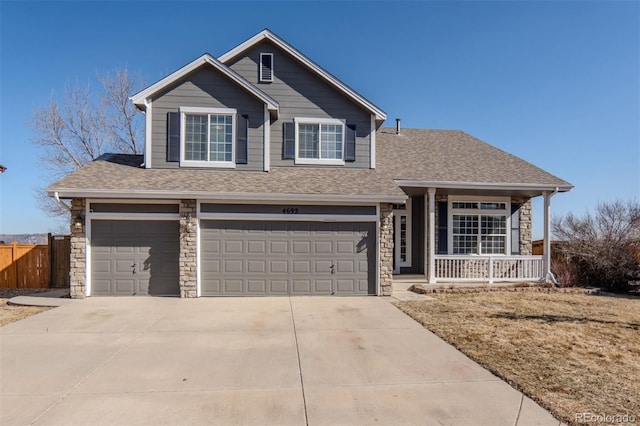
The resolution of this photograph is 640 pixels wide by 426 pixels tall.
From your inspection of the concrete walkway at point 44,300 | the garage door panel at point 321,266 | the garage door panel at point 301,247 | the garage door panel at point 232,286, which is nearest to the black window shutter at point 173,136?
the garage door panel at point 232,286

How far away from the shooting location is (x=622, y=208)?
1280cm

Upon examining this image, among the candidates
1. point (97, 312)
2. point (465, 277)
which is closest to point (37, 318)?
point (97, 312)

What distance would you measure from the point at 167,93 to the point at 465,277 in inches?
447

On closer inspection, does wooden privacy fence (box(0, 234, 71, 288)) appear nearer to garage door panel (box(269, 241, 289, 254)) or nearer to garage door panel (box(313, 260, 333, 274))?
garage door panel (box(269, 241, 289, 254))

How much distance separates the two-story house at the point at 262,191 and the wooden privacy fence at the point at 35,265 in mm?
2920

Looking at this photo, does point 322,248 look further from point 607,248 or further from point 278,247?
point 607,248

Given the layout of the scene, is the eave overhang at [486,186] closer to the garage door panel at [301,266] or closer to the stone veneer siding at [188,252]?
the garage door panel at [301,266]

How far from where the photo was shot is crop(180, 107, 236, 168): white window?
11.0 metres

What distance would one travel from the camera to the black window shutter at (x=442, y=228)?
44.7 ft

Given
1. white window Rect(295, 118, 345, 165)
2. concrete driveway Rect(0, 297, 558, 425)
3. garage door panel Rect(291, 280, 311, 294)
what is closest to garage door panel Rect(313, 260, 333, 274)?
garage door panel Rect(291, 280, 311, 294)

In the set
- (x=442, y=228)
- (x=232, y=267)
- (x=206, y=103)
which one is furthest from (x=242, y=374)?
(x=442, y=228)

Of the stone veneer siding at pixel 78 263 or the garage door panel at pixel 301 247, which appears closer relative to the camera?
the stone veneer siding at pixel 78 263

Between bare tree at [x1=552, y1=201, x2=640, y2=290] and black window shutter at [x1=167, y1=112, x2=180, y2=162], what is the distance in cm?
1399

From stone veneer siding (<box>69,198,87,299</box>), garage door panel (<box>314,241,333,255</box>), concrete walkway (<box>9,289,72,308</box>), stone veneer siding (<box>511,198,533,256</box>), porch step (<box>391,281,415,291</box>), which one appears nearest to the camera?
concrete walkway (<box>9,289,72,308</box>)
